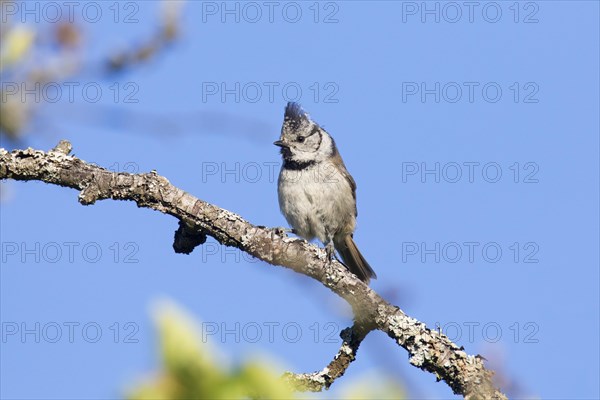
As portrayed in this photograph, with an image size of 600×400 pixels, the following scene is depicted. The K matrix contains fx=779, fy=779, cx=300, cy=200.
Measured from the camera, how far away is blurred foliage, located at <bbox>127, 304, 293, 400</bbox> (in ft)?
3.94

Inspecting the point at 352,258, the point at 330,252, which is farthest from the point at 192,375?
the point at 352,258

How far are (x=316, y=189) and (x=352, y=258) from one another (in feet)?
2.38

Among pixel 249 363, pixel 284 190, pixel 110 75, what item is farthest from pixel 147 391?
pixel 284 190

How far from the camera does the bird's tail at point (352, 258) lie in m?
6.55

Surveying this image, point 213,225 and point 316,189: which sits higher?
point 316,189

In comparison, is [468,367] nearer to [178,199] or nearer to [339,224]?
[178,199]

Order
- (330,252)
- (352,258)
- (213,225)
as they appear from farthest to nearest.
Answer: (352,258), (330,252), (213,225)

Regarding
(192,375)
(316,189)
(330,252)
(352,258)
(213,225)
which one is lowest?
(192,375)

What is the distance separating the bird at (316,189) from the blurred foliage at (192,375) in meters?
4.91

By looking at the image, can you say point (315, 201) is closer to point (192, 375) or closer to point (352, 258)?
point (352, 258)

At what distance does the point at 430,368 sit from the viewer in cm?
355

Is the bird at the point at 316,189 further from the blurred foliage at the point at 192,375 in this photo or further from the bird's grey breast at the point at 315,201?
the blurred foliage at the point at 192,375

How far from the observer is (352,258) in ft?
21.7

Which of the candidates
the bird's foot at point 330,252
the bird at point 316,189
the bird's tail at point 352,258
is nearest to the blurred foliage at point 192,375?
the bird's foot at point 330,252
